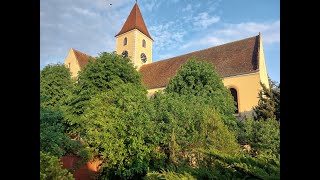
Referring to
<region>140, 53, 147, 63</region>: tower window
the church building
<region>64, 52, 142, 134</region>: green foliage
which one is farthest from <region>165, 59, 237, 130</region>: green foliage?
<region>140, 53, 147, 63</region>: tower window

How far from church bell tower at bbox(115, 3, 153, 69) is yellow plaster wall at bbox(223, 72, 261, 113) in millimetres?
15328

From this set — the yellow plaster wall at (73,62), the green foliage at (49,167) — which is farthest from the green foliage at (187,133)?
the yellow plaster wall at (73,62)

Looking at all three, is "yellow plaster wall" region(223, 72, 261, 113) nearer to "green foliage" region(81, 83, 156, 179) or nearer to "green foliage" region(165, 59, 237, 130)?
"green foliage" region(165, 59, 237, 130)

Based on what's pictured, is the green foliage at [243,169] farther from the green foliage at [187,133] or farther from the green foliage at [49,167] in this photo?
the green foliage at [187,133]

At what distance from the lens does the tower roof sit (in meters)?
36.3

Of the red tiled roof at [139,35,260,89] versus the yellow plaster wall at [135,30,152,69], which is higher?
the yellow plaster wall at [135,30,152,69]

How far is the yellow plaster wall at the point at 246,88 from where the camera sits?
21875 mm

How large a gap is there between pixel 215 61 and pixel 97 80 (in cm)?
1349

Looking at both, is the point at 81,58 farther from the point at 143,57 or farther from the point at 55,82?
the point at 55,82

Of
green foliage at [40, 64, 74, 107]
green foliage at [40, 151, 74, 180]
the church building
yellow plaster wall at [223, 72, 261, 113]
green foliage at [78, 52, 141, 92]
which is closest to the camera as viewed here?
green foliage at [40, 151, 74, 180]
